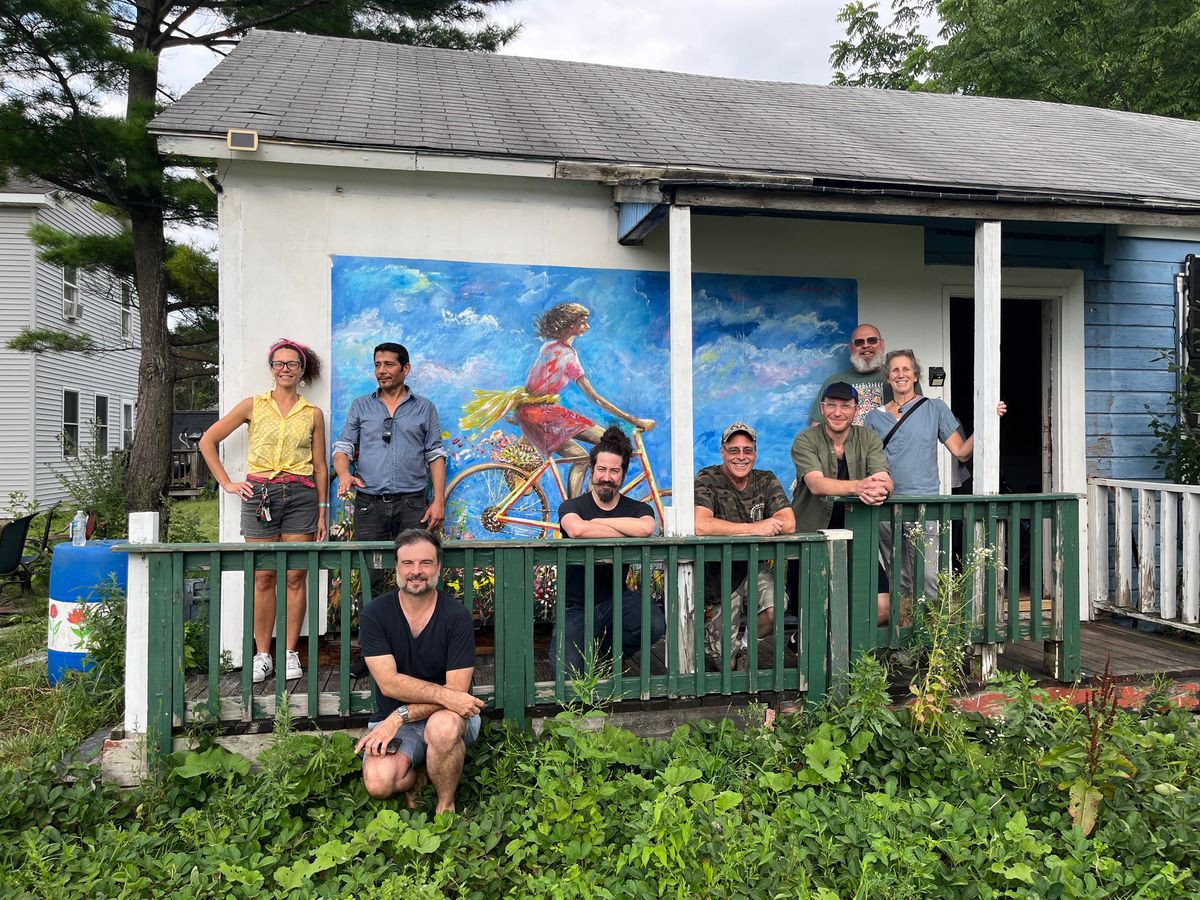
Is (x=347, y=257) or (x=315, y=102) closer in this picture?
(x=347, y=257)

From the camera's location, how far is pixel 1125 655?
457cm

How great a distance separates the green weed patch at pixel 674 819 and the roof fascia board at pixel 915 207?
8.14 ft

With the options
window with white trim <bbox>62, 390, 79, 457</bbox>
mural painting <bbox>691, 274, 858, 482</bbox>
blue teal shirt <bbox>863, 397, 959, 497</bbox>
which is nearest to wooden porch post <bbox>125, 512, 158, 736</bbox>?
mural painting <bbox>691, 274, 858, 482</bbox>

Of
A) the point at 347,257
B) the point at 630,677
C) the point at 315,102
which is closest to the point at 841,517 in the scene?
the point at 630,677

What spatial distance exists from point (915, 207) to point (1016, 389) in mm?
4267

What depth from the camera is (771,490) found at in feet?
13.9

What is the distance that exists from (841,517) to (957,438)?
105cm

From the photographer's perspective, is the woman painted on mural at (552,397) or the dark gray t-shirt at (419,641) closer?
the dark gray t-shirt at (419,641)

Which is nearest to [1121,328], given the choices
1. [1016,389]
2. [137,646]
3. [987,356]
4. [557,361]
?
[1016,389]

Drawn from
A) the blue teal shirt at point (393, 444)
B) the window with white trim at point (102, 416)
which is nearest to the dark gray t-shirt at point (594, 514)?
the blue teal shirt at point (393, 444)

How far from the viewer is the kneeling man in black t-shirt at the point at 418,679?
3121 millimetres

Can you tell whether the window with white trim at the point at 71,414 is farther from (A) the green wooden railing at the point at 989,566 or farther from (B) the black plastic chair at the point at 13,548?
(A) the green wooden railing at the point at 989,566

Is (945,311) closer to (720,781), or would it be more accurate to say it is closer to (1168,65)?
(720,781)

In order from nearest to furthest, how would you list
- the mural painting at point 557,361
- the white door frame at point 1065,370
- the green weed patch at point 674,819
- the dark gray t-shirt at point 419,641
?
the green weed patch at point 674,819 → the dark gray t-shirt at point 419,641 → the mural painting at point 557,361 → the white door frame at point 1065,370
